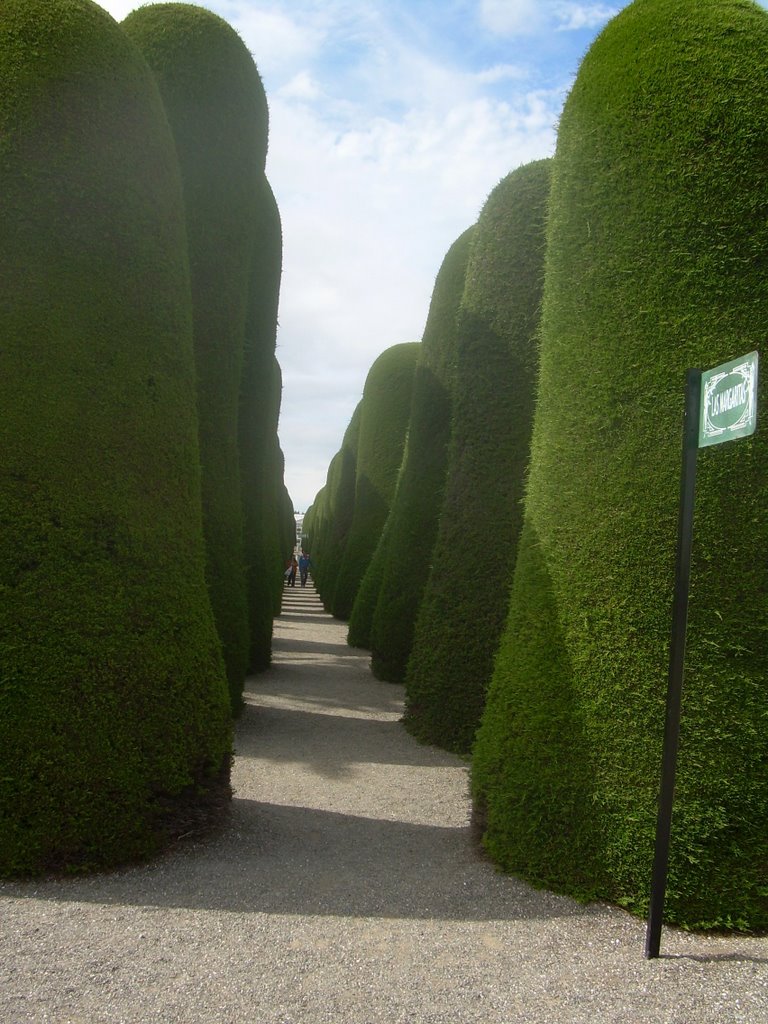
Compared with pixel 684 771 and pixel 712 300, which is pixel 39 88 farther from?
pixel 684 771

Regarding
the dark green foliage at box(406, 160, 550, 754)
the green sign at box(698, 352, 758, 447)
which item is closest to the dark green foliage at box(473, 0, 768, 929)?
the green sign at box(698, 352, 758, 447)

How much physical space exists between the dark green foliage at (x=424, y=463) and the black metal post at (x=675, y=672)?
249 inches

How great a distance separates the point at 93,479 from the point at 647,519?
10.0 feet

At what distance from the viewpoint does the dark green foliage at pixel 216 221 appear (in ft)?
27.7

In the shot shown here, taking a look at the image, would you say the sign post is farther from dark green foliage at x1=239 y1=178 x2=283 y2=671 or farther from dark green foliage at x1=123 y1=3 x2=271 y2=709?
dark green foliage at x1=239 y1=178 x2=283 y2=671

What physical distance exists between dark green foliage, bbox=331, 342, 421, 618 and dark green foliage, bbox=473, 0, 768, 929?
12342 mm

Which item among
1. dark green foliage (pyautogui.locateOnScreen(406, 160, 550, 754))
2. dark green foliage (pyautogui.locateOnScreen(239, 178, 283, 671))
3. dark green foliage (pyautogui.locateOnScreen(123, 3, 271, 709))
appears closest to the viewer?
dark green foliage (pyautogui.locateOnScreen(406, 160, 550, 754))

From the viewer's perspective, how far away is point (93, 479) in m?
4.79

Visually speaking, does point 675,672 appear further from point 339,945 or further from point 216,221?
point 216,221

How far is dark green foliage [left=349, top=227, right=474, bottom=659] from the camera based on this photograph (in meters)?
10.5

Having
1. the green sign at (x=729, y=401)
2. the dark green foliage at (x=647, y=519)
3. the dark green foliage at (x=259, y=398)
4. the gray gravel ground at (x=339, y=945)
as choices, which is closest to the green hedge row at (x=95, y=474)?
the gray gravel ground at (x=339, y=945)

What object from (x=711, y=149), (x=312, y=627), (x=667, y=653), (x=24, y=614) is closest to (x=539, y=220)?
(x=711, y=149)

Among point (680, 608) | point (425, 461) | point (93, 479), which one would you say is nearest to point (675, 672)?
point (680, 608)

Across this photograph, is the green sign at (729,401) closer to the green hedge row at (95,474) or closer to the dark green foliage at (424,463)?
the green hedge row at (95,474)
